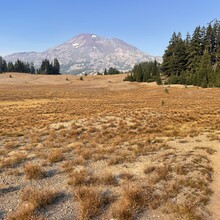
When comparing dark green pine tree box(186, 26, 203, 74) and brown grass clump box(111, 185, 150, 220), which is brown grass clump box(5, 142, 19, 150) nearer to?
brown grass clump box(111, 185, 150, 220)

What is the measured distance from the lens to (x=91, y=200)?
22.9ft

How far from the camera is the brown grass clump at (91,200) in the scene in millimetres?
6516

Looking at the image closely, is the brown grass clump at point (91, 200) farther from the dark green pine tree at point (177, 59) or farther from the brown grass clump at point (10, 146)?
the dark green pine tree at point (177, 59)

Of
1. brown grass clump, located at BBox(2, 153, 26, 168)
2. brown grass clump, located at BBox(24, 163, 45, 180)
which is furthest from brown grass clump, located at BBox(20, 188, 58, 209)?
brown grass clump, located at BBox(2, 153, 26, 168)

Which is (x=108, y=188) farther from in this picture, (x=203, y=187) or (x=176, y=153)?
(x=176, y=153)

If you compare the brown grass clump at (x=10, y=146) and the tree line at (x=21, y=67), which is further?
the tree line at (x=21, y=67)

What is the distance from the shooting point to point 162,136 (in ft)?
52.4

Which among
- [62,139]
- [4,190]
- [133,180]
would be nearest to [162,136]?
[62,139]

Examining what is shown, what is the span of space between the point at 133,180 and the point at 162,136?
7.68 metres

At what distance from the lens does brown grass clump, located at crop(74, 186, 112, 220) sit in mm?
6516

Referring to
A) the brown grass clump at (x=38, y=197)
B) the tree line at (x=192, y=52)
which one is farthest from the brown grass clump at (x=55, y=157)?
the tree line at (x=192, y=52)

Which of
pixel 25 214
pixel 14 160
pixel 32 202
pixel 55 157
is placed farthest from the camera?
pixel 55 157

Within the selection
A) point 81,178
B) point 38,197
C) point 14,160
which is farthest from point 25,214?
point 14,160

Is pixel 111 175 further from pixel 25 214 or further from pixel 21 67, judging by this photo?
pixel 21 67
